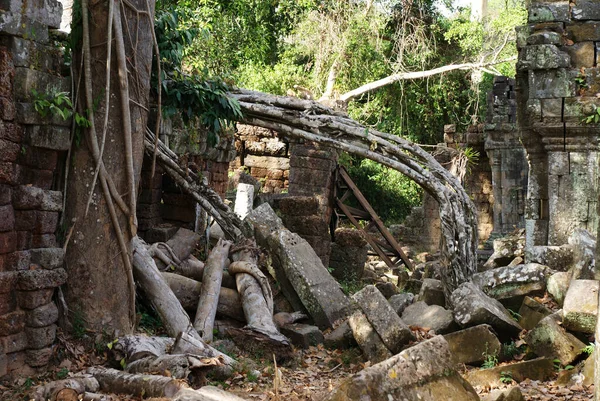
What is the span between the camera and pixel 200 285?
27.2ft

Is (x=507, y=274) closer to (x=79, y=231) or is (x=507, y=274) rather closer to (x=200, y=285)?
(x=200, y=285)

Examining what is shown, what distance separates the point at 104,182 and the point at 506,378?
148 inches

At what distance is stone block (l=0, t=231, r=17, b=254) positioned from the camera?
593 cm

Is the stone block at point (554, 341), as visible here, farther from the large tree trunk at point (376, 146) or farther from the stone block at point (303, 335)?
the large tree trunk at point (376, 146)

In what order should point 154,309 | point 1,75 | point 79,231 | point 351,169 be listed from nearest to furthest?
point 1,75
point 79,231
point 154,309
point 351,169

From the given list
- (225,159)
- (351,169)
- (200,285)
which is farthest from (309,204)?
(351,169)

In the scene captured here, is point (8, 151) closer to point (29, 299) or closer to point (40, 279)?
point (40, 279)

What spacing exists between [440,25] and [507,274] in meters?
18.8

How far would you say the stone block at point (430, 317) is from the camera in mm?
7812

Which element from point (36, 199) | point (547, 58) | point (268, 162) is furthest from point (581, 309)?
point (268, 162)

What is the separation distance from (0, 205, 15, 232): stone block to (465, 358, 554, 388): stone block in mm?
3963

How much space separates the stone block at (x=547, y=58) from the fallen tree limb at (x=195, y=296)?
4.85 meters

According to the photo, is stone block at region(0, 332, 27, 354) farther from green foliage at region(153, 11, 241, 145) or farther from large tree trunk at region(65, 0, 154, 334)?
green foliage at region(153, 11, 241, 145)

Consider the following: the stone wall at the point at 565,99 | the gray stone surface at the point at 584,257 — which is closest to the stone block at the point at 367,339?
the gray stone surface at the point at 584,257
